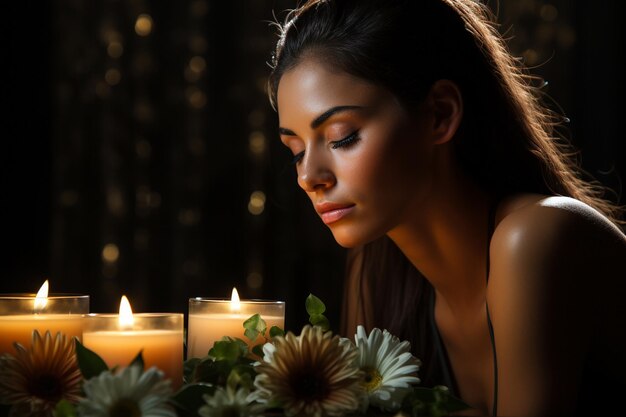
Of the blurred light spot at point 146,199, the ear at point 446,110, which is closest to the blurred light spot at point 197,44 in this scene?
the blurred light spot at point 146,199

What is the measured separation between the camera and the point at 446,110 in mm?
1354

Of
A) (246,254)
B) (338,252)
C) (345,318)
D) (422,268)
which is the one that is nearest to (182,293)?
(246,254)

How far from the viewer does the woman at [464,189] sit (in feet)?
3.71

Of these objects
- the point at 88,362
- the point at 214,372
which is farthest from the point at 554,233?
the point at 88,362

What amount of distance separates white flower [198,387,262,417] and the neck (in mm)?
731

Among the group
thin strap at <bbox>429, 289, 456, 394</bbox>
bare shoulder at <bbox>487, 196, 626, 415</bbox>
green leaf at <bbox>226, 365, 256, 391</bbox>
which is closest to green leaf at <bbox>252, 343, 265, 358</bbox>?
green leaf at <bbox>226, 365, 256, 391</bbox>

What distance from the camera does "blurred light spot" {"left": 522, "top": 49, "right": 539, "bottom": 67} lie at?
9.39ft

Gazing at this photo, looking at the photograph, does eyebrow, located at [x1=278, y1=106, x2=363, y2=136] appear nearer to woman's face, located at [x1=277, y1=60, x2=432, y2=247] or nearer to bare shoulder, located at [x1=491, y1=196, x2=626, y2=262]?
woman's face, located at [x1=277, y1=60, x2=432, y2=247]

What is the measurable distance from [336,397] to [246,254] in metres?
2.13

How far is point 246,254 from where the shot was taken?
9.25 ft

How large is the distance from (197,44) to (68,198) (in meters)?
0.67

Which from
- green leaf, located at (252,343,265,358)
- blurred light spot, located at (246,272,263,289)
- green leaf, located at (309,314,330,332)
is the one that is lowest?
green leaf, located at (252,343,265,358)

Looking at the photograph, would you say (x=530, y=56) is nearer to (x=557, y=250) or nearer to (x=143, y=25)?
(x=143, y=25)

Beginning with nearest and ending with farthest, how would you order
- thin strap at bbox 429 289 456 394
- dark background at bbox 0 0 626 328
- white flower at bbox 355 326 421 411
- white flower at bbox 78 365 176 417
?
1. white flower at bbox 78 365 176 417
2. white flower at bbox 355 326 421 411
3. thin strap at bbox 429 289 456 394
4. dark background at bbox 0 0 626 328
